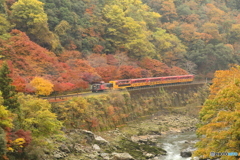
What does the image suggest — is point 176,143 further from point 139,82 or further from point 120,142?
point 139,82

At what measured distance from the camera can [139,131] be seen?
36.5 meters

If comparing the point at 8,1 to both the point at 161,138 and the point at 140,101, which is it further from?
the point at 161,138

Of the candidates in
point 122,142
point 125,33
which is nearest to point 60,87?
point 122,142

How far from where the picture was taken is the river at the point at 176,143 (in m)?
28.3

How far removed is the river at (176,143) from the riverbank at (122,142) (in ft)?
2.01

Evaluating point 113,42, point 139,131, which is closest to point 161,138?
point 139,131

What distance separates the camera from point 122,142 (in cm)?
3130

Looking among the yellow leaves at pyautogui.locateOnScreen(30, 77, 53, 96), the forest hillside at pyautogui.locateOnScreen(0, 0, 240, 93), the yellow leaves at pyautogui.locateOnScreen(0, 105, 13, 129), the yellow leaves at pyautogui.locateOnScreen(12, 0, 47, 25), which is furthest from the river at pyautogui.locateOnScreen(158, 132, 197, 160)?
the yellow leaves at pyautogui.locateOnScreen(12, 0, 47, 25)

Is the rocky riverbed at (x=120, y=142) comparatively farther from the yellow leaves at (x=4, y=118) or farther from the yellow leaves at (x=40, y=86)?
the yellow leaves at (x=4, y=118)

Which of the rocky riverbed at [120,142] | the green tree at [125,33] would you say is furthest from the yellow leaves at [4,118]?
the green tree at [125,33]

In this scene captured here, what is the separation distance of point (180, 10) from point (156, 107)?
35.2m

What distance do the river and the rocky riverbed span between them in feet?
2.01

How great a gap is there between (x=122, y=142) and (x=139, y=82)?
17927 millimetres

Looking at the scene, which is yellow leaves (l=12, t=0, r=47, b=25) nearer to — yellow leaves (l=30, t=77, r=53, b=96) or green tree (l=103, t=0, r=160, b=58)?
green tree (l=103, t=0, r=160, b=58)
